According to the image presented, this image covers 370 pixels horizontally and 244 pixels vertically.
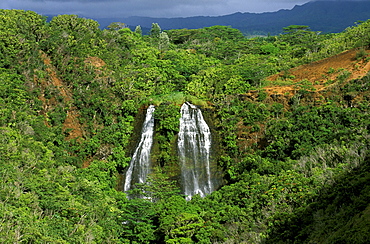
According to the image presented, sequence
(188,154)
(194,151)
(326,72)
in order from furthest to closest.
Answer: (326,72) < (194,151) < (188,154)

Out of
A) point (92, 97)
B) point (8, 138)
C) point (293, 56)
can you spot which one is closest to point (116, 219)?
point (8, 138)

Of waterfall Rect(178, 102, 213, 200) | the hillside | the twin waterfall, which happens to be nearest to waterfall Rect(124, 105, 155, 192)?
the twin waterfall

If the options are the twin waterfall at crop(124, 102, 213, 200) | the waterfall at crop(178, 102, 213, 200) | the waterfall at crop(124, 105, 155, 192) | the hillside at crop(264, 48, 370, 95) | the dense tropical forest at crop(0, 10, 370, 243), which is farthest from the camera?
the hillside at crop(264, 48, 370, 95)

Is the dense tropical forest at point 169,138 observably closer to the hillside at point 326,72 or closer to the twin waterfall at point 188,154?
the hillside at point 326,72

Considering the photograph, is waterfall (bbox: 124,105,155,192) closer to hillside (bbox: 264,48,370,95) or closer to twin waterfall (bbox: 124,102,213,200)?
twin waterfall (bbox: 124,102,213,200)

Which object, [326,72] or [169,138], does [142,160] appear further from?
[326,72]

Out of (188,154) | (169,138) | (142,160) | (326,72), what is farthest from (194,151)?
(326,72)

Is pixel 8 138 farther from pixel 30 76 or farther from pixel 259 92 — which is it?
pixel 259 92
